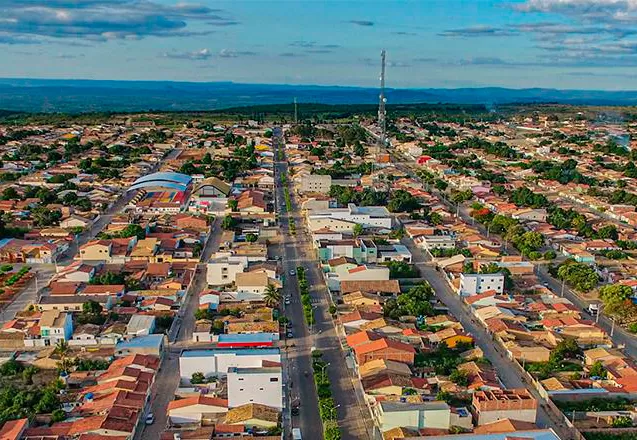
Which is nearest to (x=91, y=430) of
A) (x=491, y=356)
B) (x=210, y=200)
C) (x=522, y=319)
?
(x=491, y=356)

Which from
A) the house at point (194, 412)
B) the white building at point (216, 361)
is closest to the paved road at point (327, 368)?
the white building at point (216, 361)

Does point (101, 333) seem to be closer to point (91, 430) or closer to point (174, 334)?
point (174, 334)

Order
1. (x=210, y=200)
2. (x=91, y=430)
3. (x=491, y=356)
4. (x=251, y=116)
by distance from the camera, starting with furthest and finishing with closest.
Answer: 1. (x=251, y=116)
2. (x=210, y=200)
3. (x=491, y=356)
4. (x=91, y=430)

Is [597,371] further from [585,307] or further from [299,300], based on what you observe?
[299,300]

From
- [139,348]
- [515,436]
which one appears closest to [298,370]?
[139,348]

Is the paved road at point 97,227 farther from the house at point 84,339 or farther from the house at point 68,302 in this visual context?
the house at point 84,339
